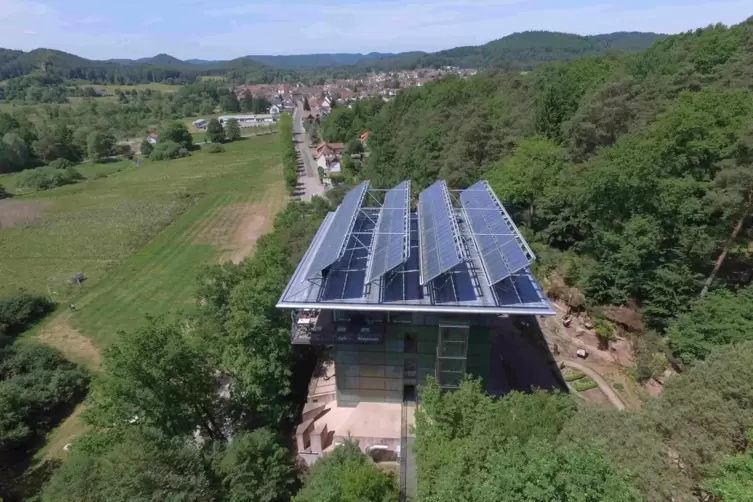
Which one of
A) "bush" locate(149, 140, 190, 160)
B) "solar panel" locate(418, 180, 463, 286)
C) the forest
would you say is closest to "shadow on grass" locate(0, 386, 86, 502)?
the forest

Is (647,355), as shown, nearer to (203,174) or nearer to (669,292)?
(669,292)

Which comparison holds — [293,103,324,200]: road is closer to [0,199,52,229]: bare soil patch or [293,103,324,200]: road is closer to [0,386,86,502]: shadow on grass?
[0,199,52,229]: bare soil patch

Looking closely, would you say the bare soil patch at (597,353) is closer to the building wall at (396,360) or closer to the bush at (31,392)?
the building wall at (396,360)

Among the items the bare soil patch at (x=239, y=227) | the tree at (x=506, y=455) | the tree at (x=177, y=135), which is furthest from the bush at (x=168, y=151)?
the tree at (x=506, y=455)

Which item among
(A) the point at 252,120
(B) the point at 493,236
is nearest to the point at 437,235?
(B) the point at 493,236

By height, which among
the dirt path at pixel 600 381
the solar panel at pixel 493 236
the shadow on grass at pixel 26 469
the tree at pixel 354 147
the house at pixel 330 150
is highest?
the solar panel at pixel 493 236

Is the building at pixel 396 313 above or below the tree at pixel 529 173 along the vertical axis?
below
